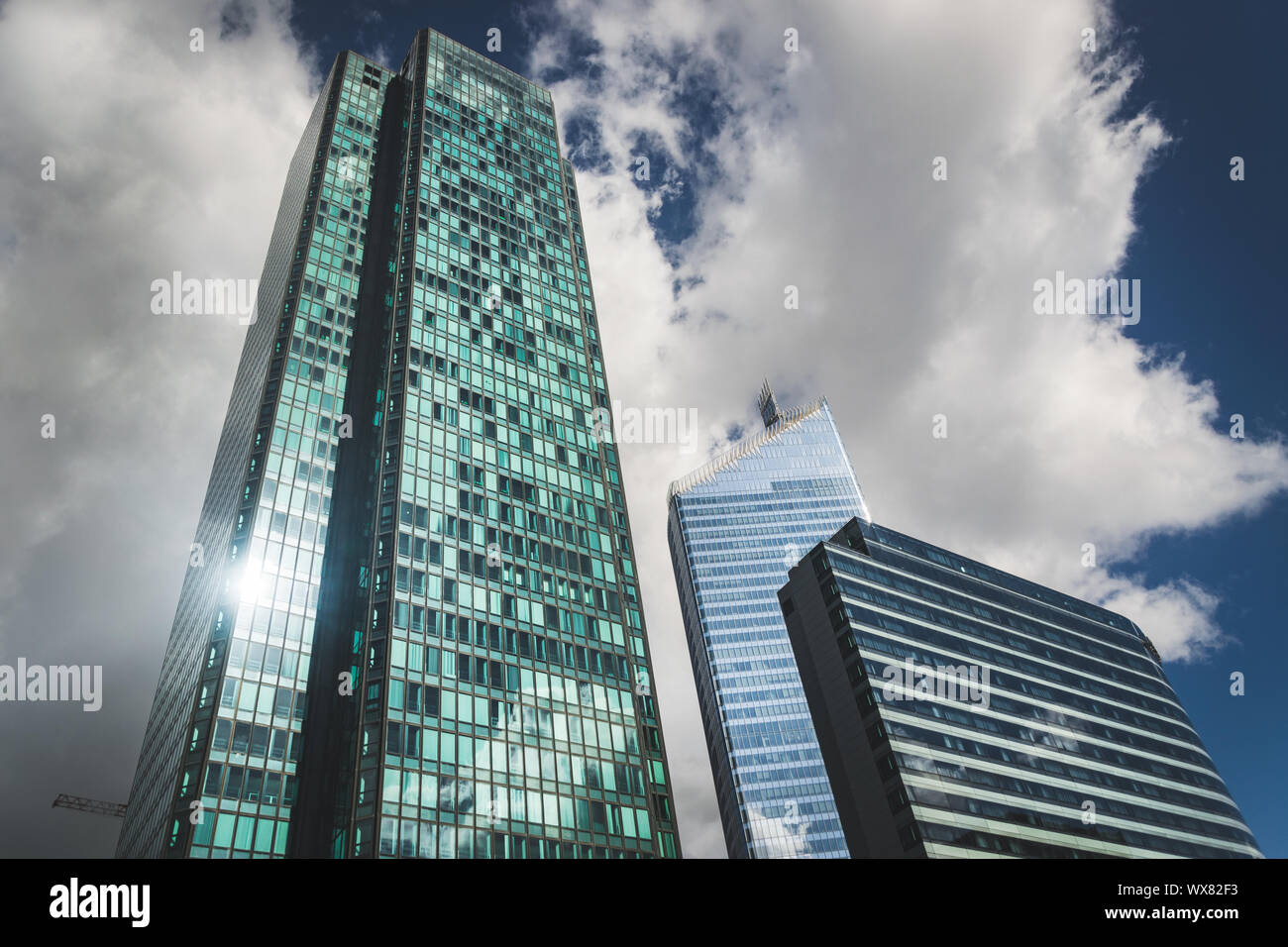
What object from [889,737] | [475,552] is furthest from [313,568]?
[889,737]

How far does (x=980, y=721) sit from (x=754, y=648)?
Answer: 256 ft

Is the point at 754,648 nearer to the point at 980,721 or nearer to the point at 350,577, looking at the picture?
the point at 980,721

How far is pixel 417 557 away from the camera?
68500mm

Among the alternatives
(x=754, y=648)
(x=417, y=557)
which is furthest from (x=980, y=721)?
(x=754, y=648)

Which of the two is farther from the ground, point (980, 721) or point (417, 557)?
point (417, 557)

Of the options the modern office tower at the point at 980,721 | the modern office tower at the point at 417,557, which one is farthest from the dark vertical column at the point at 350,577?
the modern office tower at the point at 980,721

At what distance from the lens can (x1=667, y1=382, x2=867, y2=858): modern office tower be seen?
14850cm

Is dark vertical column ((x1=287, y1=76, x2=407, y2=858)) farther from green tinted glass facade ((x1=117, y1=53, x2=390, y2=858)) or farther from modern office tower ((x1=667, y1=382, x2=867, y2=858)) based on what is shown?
modern office tower ((x1=667, y1=382, x2=867, y2=858))

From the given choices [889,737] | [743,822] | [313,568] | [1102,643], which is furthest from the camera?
[743,822]

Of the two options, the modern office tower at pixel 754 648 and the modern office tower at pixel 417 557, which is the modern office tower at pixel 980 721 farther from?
the modern office tower at pixel 754 648

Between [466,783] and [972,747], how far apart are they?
58.4 metres
